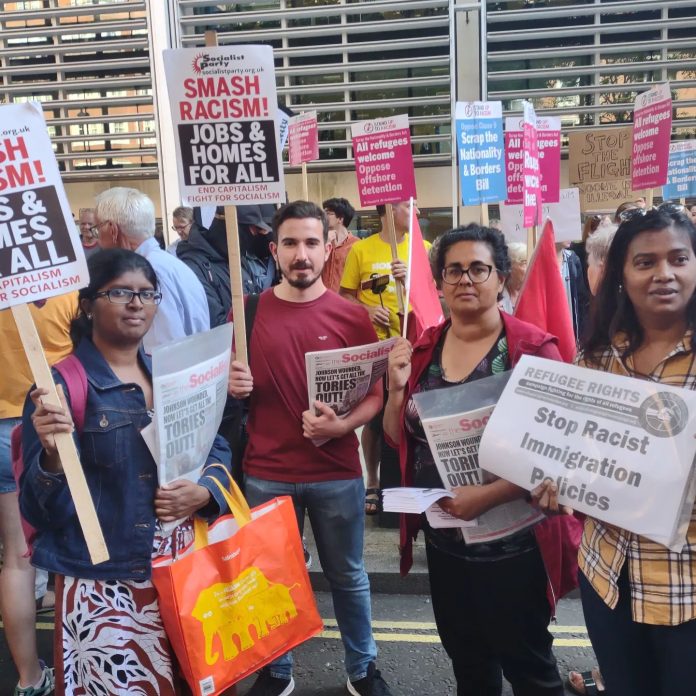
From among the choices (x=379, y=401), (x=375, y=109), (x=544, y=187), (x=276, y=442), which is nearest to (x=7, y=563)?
(x=276, y=442)

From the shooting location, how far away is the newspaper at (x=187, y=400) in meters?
2.03

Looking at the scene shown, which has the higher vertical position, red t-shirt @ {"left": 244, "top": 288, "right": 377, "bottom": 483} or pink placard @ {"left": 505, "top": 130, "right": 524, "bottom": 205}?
pink placard @ {"left": 505, "top": 130, "right": 524, "bottom": 205}

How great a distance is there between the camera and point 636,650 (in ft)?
6.02

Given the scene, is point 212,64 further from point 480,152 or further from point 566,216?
point 566,216

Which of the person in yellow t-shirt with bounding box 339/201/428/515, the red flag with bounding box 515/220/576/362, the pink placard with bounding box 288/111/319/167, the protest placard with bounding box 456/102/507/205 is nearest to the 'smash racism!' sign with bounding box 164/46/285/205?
the red flag with bounding box 515/220/576/362

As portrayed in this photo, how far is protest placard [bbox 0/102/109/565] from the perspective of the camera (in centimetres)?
208

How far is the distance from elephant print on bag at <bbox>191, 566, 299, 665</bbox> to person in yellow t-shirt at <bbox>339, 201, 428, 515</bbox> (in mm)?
2478

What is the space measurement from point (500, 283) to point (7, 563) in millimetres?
2376

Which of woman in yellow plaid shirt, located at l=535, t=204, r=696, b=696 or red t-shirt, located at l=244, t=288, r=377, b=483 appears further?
red t-shirt, located at l=244, t=288, r=377, b=483

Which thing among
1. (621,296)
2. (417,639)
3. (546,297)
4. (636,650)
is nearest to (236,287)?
(546,297)

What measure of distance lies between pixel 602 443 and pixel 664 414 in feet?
0.57

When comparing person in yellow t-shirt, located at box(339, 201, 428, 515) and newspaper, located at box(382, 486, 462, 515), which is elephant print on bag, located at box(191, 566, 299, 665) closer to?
newspaper, located at box(382, 486, 462, 515)

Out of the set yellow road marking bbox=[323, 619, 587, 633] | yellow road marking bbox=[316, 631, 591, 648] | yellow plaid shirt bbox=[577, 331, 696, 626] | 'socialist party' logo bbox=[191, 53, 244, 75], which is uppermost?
'socialist party' logo bbox=[191, 53, 244, 75]

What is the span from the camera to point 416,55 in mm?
11977
